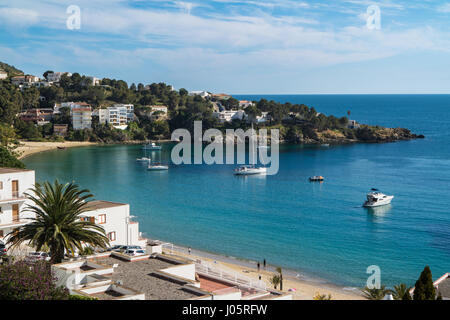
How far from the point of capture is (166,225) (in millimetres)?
46938

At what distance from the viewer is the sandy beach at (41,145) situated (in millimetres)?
100875

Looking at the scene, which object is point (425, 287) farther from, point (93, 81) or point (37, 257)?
point (93, 81)

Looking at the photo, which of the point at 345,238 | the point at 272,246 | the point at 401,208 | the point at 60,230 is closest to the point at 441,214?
the point at 401,208

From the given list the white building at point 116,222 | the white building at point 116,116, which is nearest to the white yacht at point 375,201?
the white building at point 116,222

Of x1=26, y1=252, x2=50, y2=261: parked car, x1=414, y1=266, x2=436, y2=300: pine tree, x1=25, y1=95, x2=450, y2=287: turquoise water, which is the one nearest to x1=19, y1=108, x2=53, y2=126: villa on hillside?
x1=25, y1=95, x2=450, y2=287: turquoise water

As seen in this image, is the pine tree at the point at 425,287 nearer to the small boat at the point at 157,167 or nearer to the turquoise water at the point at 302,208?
the turquoise water at the point at 302,208

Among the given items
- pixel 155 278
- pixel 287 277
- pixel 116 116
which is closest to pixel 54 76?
pixel 116 116

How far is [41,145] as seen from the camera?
111 meters

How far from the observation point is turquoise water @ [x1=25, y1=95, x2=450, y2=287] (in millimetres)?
38000

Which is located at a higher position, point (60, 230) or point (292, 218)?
point (60, 230)

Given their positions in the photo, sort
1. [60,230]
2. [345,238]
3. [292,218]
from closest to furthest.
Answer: [60,230]
[345,238]
[292,218]
